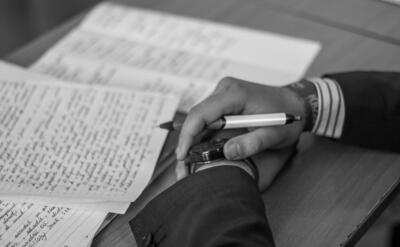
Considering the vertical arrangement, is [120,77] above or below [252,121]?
below

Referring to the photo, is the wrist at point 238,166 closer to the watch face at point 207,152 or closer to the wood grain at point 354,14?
the watch face at point 207,152

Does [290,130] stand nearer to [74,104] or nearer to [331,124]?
[331,124]

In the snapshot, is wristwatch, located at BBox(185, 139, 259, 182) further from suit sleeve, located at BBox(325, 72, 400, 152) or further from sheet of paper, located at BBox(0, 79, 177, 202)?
suit sleeve, located at BBox(325, 72, 400, 152)

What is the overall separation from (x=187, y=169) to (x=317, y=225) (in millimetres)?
198

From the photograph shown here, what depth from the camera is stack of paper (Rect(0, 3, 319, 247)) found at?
0.77 metres

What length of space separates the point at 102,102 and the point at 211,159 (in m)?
0.26

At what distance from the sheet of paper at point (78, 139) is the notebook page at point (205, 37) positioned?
0.72 feet

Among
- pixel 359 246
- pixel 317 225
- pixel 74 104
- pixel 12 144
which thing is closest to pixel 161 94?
pixel 74 104

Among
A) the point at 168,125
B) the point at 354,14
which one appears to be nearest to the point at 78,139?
the point at 168,125

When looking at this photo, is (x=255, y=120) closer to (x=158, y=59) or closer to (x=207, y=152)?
(x=207, y=152)

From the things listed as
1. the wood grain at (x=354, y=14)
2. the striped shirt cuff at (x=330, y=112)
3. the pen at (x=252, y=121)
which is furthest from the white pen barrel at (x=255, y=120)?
the wood grain at (x=354, y=14)

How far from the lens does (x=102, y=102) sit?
0.95 metres

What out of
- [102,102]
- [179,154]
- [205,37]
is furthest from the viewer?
[205,37]

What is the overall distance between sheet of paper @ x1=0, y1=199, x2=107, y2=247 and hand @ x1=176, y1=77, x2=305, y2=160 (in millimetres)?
160
